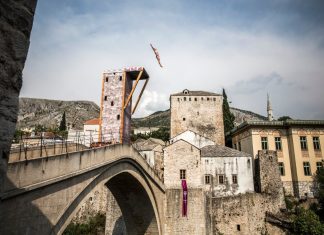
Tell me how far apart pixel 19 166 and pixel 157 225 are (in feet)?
58.1

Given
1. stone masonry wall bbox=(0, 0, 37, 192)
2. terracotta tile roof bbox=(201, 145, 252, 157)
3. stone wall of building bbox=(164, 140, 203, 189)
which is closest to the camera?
stone masonry wall bbox=(0, 0, 37, 192)

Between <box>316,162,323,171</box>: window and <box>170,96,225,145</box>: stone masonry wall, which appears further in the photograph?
<box>170,96,225,145</box>: stone masonry wall

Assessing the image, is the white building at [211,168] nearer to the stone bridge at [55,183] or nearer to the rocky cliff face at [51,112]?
the stone bridge at [55,183]

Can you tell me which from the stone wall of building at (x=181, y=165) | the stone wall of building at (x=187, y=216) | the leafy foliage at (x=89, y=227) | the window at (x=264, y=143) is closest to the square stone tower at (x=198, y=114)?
the window at (x=264, y=143)

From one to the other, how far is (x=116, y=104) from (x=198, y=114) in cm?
3223

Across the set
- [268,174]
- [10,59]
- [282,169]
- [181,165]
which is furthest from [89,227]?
[10,59]

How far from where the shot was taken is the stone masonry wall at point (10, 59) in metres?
2.79

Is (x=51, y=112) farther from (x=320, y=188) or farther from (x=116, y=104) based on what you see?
(x=320, y=188)

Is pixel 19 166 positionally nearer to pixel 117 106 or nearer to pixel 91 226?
pixel 117 106

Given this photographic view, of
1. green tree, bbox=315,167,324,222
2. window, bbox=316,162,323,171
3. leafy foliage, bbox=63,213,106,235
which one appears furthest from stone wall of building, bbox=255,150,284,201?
leafy foliage, bbox=63,213,106,235

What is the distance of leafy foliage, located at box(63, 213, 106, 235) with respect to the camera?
33312mm

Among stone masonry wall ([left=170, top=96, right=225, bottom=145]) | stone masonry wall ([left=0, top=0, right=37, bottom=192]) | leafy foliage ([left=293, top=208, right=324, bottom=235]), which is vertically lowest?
leafy foliage ([left=293, top=208, right=324, bottom=235])

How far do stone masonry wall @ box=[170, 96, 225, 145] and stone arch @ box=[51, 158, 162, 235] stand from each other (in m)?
24.4

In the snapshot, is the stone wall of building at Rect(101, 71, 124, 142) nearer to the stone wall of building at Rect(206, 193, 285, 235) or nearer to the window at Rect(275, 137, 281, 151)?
the stone wall of building at Rect(206, 193, 285, 235)
